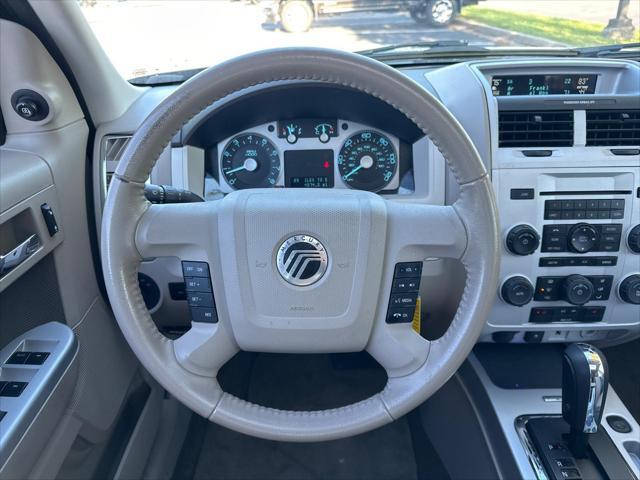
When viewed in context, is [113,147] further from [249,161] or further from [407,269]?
[407,269]

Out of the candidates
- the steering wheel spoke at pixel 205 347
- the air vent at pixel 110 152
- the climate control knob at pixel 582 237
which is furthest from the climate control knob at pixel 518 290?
the air vent at pixel 110 152

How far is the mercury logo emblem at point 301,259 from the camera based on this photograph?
45.0 inches

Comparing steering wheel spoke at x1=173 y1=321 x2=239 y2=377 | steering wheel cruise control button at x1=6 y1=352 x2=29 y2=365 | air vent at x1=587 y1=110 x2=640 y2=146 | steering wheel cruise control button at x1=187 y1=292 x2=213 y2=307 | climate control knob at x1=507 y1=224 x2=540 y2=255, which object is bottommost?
steering wheel cruise control button at x1=6 y1=352 x2=29 y2=365

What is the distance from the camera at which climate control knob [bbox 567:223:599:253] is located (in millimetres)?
1513

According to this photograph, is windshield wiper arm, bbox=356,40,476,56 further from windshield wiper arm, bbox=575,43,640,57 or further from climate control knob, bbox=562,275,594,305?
climate control knob, bbox=562,275,594,305

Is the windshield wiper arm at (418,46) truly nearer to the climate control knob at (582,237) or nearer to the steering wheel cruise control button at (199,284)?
the climate control knob at (582,237)

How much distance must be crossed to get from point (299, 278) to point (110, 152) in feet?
2.60

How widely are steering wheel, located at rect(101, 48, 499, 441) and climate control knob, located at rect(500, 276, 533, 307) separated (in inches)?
18.7

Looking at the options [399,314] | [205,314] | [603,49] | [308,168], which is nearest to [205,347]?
[205,314]

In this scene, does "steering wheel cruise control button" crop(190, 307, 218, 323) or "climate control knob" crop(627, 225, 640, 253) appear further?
"climate control knob" crop(627, 225, 640, 253)

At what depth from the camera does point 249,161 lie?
163cm

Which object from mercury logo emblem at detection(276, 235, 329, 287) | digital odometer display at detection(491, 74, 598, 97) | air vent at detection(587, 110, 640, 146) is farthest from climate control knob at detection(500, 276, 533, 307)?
mercury logo emblem at detection(276, 235, 329, 287)

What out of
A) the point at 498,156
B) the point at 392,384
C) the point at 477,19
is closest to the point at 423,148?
the point at 498,156

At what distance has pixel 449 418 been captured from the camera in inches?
78.0
